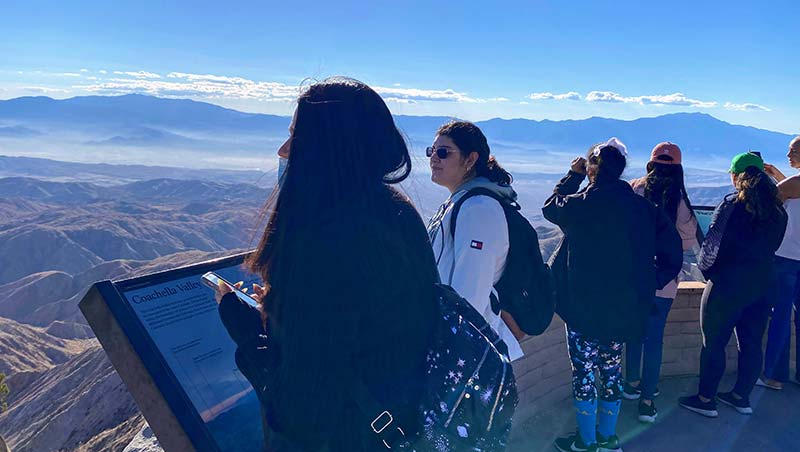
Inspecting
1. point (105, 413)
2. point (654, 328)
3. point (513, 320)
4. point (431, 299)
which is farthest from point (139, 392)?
point (105, 413)

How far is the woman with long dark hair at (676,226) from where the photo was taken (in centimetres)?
342

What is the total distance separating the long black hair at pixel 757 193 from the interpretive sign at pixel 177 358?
2.94 meters

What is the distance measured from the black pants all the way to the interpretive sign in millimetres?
3019

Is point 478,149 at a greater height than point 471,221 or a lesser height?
greater

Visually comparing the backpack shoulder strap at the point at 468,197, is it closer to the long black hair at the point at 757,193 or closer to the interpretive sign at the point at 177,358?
the interpretive sign at the point at 177,358

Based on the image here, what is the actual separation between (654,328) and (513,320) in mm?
1770

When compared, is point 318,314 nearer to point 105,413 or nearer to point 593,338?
point 593,338

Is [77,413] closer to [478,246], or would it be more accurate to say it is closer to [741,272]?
[741,272]

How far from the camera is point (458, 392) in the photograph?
1.40 meters

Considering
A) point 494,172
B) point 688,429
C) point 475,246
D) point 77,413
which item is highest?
point 494,172

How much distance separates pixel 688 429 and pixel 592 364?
1184 millimetres


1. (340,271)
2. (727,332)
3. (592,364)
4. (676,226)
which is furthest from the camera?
(727,332)

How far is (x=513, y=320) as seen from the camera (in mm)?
2400

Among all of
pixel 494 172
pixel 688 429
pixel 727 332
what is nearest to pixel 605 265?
pixel 494 172
